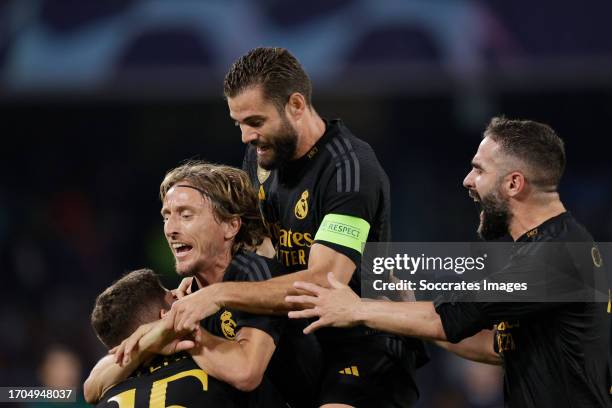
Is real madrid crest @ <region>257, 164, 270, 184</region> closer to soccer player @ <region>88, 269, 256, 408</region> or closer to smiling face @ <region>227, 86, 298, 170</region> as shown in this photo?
smiling face @ <region>227, 86, 298, 170</region>

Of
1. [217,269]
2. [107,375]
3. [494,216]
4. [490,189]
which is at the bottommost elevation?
[107,375]

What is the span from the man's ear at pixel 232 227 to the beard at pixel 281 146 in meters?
0.40

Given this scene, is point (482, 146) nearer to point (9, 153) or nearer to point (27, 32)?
point (27, 32)

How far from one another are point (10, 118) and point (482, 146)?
8.48m

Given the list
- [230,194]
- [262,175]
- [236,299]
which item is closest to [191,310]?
[236,299]

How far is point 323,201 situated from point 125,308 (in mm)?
991

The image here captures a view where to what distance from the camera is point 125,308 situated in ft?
12.4

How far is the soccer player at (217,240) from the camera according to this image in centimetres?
379

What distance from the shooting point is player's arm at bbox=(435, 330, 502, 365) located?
4.43m

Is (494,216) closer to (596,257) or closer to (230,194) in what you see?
(596,257)

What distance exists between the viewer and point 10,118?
11578mm

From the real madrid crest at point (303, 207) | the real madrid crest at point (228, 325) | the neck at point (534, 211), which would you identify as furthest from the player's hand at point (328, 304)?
the neck at point (534, 211)

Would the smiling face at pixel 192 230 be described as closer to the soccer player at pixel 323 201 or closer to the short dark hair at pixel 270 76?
the soccer player at pixel 323 201

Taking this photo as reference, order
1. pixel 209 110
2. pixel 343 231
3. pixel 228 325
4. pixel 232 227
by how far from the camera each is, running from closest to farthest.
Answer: pixel 228 325 → pixel 232 227 → pixel 343 231 → pixel 209 110
